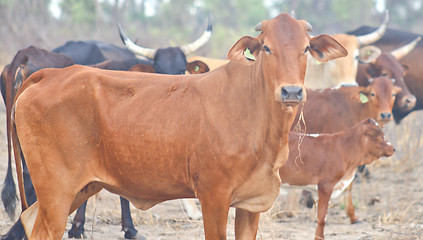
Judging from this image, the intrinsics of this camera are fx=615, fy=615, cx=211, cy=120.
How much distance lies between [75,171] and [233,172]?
42.8 inches

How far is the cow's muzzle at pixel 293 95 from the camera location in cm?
364

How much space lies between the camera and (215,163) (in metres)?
3.93

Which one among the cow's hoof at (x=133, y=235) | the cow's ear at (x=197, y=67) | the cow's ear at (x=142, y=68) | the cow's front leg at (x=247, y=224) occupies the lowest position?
the cow's hoof at (x=133, y=235)

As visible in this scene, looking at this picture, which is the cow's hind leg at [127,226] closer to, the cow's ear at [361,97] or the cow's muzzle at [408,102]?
the cow's ear at [361,97]

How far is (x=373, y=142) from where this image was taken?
21.4ft

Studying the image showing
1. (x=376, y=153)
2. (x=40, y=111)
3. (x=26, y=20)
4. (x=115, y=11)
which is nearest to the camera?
(x=40, y=111)

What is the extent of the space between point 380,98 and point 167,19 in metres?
28.3

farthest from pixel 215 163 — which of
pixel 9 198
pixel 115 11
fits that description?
pixel 115 11

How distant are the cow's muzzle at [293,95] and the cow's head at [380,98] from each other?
147 inches

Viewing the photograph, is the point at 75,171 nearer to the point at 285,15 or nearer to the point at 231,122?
the point at 231,122

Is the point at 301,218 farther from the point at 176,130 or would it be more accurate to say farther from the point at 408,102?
the point at 176,130

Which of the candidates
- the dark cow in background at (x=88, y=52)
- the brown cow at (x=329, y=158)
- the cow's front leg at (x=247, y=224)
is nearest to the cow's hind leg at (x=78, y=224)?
the brown cow at (x=329, y=158)

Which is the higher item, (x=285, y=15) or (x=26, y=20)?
(x=26, y=20)

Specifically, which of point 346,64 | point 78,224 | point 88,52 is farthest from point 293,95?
point 88,52
